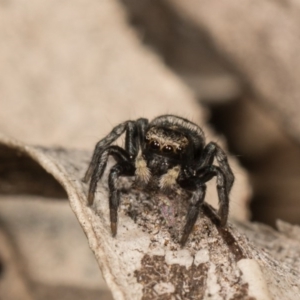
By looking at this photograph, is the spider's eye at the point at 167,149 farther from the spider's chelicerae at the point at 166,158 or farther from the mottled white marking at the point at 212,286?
the mottled white marking at the point at 212,286

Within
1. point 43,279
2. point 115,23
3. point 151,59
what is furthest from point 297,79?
point 43,279

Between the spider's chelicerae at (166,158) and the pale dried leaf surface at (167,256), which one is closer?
the pale dried leaf surface at (167,256)

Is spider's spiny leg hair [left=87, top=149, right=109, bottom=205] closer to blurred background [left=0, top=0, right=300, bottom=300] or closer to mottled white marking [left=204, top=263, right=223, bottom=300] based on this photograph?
mottled white marking [left=204, top=263, right=223, bottom=300]

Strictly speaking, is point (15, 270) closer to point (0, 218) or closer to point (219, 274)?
point (0, 218)

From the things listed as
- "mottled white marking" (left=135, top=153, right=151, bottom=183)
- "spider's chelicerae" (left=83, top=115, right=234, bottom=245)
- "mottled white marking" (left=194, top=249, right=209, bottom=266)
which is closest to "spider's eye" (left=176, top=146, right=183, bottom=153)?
"spider's chelicerae" (left=83, top=115, right=234, bottom=245)

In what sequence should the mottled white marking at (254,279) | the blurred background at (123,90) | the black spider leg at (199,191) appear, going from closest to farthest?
the mottled white marking at (254,279), the black spider leg at (199,191), the blurred background at (123,90)

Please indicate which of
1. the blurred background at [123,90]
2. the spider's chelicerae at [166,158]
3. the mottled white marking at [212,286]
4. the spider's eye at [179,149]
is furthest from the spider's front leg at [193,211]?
the blurred background at [123,90]
